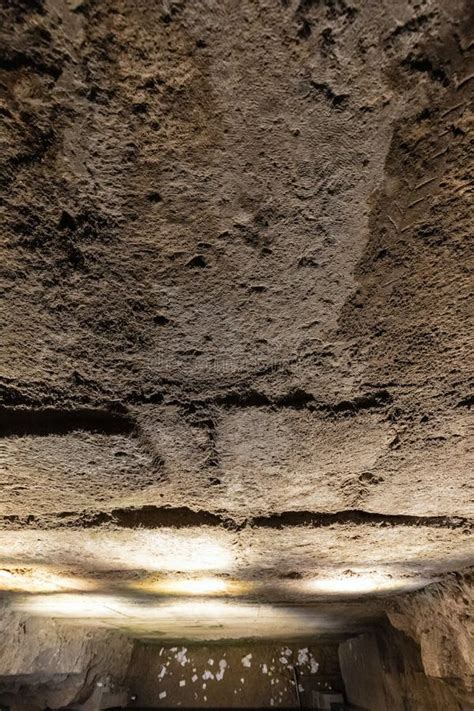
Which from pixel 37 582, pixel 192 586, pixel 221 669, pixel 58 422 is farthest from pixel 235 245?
pixel 221 669

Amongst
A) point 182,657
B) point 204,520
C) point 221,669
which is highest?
point 204,520

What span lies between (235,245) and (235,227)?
32 millimetres

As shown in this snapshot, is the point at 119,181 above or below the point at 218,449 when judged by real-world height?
above

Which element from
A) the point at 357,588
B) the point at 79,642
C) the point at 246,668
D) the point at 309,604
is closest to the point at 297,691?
the point at 246,668

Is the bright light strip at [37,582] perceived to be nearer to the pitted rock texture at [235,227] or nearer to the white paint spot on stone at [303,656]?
the pitted rock texture at [235,227]

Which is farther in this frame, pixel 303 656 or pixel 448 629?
pixel 303 656

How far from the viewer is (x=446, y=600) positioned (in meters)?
2.55

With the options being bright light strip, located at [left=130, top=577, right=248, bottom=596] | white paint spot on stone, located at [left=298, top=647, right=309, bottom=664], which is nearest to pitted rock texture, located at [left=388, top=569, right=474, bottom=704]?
bright light strip, located at [left=130, top=577, right=248, bottom=596]

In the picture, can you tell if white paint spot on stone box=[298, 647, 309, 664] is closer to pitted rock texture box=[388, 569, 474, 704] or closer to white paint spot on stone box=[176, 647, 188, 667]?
white paint spot on stone box=[176, 647, 188, 667]

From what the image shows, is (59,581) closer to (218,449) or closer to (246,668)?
(218,449)

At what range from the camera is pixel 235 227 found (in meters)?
0.63

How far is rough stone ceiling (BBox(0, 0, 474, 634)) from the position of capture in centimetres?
46

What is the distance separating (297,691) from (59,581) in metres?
6.04

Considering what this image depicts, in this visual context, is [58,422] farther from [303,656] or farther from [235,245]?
[303,656]
